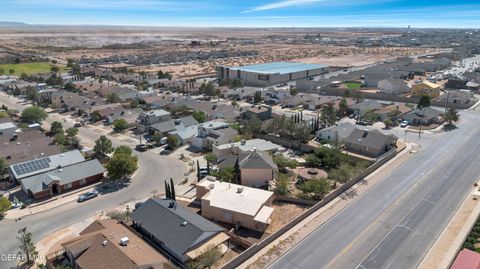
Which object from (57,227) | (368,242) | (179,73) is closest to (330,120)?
(368,242)

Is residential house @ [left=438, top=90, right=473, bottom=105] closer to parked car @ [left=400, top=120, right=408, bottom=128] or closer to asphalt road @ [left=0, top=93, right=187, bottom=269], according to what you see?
parked car @ [left=400, top=120, right=408, bottom=128]

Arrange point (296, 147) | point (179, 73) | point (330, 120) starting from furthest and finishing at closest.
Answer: point (179, 73), point (330, 120), point (296, 147)

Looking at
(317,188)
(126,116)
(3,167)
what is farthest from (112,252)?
(126,116)

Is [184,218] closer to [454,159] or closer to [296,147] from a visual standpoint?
[296,147]

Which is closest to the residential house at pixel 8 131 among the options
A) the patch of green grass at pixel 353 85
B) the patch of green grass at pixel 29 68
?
the patch of green grass at pixel 353 85

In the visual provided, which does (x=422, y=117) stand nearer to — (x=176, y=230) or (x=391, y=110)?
(x=391, y=110)

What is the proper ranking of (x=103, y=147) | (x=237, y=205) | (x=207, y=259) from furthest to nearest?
(x=103, y=147), (x=237, y=205), (x=207, y=259)

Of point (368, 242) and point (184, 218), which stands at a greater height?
point (184, 218)
